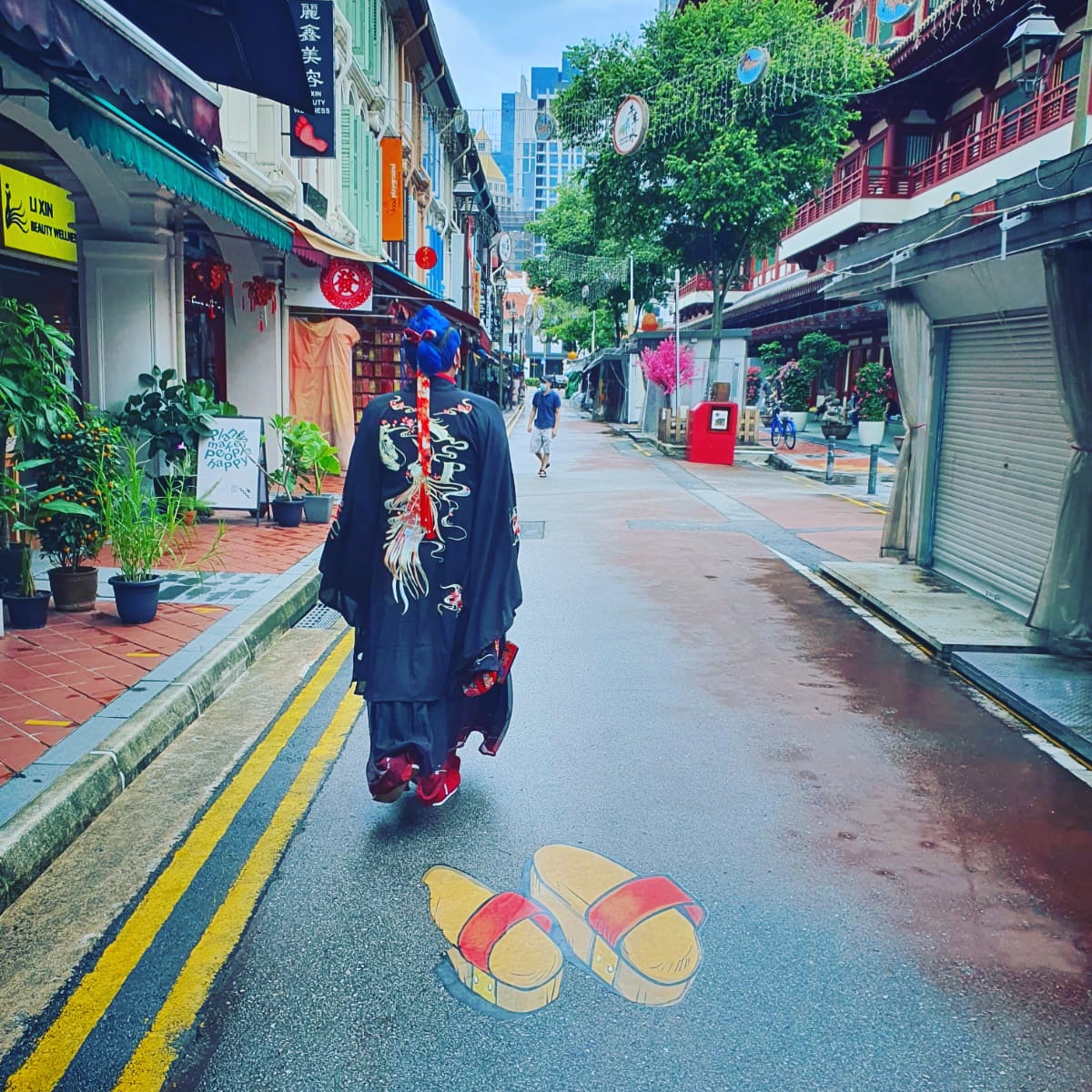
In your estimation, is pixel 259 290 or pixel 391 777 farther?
pixel 259 290

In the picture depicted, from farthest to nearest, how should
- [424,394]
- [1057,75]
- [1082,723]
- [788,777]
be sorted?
[1057,75]
[1082,723]
[788,777]
[424,394]

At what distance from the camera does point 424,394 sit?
4059 millimetres

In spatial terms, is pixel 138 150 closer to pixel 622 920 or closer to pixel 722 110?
pixel 622 920

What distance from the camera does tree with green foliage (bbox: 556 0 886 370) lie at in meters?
25.3

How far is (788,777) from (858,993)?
1.82 m

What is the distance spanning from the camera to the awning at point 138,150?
5.86 m

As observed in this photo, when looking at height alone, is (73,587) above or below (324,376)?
below

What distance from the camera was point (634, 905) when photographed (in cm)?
361

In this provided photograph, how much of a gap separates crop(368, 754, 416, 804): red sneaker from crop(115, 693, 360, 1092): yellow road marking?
0.35 meters

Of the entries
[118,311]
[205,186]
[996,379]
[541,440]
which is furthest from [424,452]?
[541,440]

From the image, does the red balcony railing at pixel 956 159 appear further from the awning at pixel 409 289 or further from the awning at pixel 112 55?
the awning at pixel 112 55

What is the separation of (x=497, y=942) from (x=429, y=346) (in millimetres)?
2149

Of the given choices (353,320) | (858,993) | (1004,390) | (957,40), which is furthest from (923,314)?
(957,40)

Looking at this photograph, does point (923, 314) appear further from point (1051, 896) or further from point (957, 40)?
point (957, 40)
